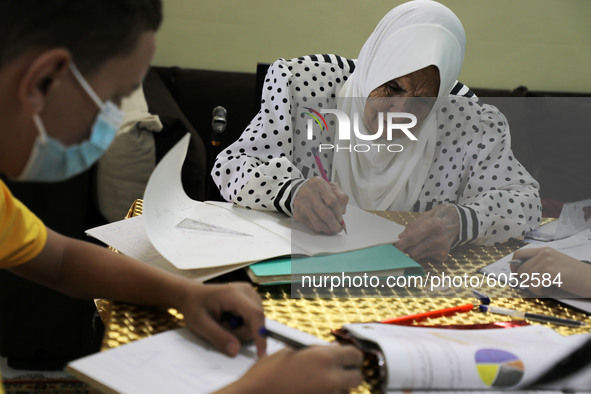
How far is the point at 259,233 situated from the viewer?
2.96 ft

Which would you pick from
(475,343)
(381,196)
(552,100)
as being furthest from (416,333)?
(552,100)

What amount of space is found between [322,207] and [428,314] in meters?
0.26

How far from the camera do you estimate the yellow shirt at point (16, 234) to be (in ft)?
2.50

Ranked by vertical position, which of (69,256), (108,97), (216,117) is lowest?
(69,256)

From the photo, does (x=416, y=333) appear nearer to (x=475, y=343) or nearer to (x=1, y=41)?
(x=475, y=343)

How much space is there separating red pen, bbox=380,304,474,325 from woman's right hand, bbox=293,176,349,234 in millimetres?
221

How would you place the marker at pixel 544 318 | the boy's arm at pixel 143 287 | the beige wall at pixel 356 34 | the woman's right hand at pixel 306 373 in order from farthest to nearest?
the beige wall at pixel 356 34
the marker at pixel 544 318
the boy's arm at pixel 143 287
the woman's right hand at pixel 306 373

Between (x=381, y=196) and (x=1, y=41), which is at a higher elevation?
(x=1, y=41)

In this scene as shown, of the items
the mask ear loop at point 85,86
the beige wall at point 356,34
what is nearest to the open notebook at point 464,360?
the mask ear loop at point 85,86

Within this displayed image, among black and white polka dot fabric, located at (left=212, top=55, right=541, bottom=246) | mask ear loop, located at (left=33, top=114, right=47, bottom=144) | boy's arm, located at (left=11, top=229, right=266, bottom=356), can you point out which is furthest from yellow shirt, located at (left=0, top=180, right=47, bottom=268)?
black and white polka dot fabric, located at (left=212, top=55, right=541, bottom=246)

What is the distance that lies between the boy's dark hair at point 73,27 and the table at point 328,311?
11.2 inches

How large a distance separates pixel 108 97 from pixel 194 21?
217 centimetres

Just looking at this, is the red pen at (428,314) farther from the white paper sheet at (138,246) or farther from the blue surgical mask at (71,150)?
the blue surgical mask at (71,150)

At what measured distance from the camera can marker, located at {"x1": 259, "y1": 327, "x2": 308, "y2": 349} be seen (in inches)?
22.7
